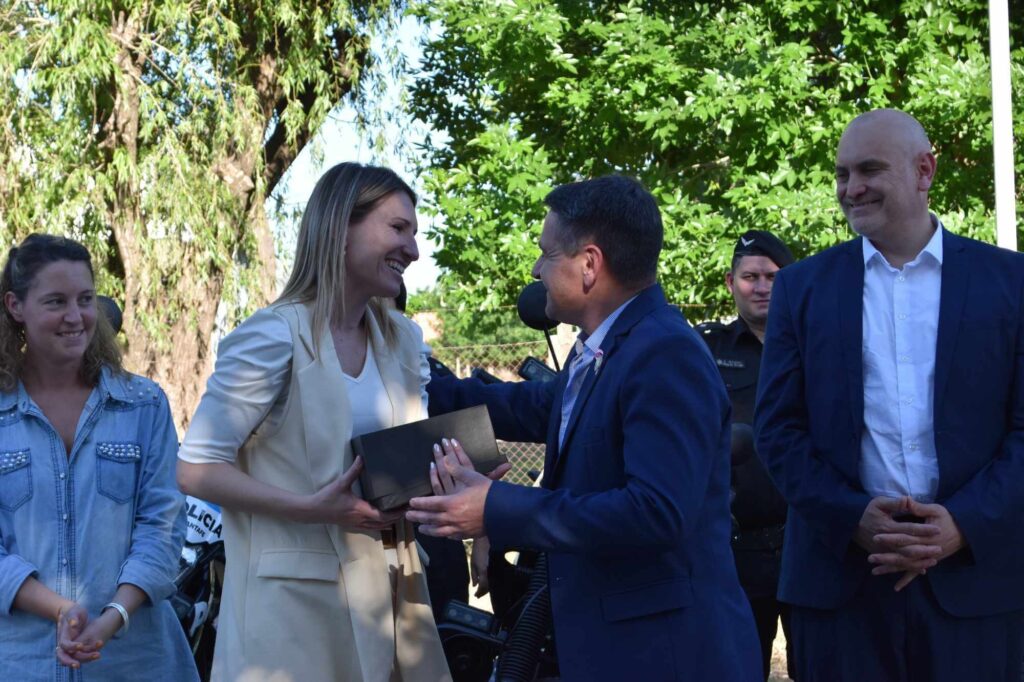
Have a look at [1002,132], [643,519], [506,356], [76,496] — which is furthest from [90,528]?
[506,356]

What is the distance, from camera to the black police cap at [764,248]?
5.16 metres

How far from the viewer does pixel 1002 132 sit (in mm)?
9133

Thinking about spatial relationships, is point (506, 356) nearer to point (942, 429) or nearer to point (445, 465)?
point (942, 429)

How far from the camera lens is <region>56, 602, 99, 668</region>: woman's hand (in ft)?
10.3

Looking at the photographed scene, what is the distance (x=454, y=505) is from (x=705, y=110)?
8.62m

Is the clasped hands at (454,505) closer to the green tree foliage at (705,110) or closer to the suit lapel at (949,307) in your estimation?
the suit lapel at (949,307)

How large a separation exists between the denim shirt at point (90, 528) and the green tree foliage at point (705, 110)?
8.16 meters

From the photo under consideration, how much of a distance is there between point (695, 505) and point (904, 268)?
1.11 meters

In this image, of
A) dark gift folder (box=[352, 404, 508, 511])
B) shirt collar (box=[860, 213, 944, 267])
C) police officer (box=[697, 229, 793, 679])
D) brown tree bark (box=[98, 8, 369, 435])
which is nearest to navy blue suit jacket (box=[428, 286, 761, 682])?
dark gift folder (box=[352, 404, 508, 511])

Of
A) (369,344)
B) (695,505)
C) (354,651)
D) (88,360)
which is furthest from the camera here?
(88,360)

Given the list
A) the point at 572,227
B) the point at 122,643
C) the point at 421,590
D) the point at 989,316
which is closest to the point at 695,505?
the point at 572,227

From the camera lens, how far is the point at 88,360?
11.4 feet

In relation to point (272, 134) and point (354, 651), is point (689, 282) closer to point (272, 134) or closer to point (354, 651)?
point (272, 134)

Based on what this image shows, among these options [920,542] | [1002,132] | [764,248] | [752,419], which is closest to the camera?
[920,542]
